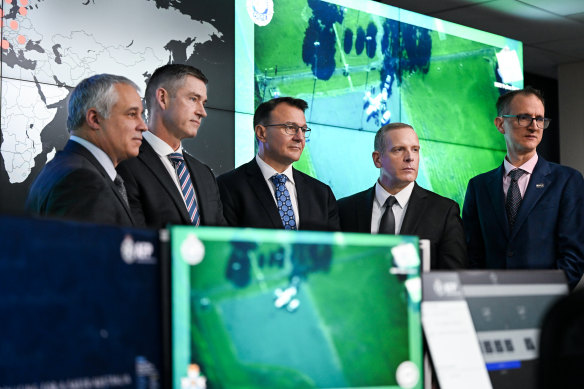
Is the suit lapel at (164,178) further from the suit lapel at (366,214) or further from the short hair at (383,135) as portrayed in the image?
the short hair at (383,135)

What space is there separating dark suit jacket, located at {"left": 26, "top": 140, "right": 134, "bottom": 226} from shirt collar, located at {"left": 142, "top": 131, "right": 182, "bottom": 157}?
66 centimetres

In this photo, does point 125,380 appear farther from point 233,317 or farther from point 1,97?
point 1,97

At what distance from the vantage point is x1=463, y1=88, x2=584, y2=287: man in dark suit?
10.5ft

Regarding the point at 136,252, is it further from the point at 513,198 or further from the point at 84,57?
the point at 84,57

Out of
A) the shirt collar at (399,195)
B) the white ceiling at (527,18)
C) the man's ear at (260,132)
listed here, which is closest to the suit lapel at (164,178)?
the man's ear at (260,132)

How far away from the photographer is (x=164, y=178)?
2.77 m

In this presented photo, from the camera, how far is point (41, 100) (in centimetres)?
392

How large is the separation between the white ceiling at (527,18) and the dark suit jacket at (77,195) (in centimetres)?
502

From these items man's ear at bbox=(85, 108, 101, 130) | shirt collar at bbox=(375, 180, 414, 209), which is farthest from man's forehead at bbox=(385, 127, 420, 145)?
man's ear at bbox=(85, 108, 101, 130)

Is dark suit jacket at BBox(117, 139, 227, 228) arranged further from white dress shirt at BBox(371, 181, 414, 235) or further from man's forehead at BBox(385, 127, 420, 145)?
man's forehead at BBox(385, 127, 420, 145)

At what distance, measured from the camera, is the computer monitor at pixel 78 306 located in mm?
1007

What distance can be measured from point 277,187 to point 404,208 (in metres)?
0.58

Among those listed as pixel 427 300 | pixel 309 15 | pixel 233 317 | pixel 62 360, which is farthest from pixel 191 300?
pixel 309 15

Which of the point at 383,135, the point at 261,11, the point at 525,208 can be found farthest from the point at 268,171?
the point at 261,11
